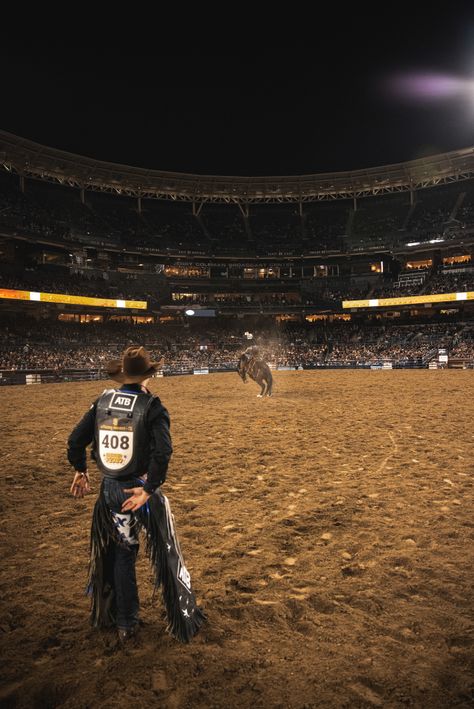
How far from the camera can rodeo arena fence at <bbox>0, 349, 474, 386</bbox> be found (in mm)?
24892

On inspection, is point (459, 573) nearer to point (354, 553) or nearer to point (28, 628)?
point (354, 553)

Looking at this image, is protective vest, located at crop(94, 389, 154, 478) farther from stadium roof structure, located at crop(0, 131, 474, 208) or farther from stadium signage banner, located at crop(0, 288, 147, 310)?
stadium roof structure, located at crop(0, 131, 474, 208)

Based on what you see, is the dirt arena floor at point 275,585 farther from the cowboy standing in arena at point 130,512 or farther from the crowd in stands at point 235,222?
the crowd in stands at point 235,222

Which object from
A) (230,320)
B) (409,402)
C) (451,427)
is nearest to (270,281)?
(230,320)

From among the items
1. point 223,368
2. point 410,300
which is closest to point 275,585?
point 223,368

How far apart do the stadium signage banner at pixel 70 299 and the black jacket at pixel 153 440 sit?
3468cm

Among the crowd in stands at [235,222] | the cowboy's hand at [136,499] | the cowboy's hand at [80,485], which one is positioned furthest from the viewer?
the crowd in stands at [235,222]

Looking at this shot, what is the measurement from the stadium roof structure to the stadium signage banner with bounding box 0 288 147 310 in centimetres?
1393

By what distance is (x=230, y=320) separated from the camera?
4947 centimetres

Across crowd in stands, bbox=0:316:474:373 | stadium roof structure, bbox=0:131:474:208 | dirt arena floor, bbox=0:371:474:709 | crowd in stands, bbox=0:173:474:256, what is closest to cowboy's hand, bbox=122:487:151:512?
dirt arena floor, bbox=0:371:474:709

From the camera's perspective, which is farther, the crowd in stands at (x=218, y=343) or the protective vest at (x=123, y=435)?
the crowd in stands at (x=218, y=343)

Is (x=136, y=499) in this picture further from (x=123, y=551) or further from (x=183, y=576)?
(x=183, y=576)

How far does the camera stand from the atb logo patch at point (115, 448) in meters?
2.90

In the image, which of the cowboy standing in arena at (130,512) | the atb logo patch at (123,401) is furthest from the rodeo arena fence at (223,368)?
the atb logo patch at (123,401)
